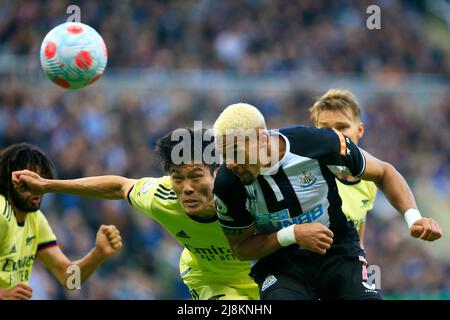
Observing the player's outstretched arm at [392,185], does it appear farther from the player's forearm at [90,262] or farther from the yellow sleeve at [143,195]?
the player's forearm at [90,262]

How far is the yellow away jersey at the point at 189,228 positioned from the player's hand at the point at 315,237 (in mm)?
1051

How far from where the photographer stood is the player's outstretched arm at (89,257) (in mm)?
6730

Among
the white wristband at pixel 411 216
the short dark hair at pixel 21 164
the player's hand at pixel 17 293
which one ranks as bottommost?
the player's hand at pixel 17 293

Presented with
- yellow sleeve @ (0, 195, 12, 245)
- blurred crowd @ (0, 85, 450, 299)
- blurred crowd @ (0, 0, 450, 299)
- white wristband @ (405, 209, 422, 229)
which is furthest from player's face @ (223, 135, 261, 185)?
blurred crowd @ (0, 85, 450, 299)

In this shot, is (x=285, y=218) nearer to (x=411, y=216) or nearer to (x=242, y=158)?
(x=242, y=158)

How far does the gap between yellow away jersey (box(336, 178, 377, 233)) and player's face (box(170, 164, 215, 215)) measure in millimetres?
1310

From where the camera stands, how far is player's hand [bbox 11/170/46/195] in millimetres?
6199

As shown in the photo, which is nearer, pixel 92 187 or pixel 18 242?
pixel 92 187

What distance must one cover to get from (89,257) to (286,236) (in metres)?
2.06

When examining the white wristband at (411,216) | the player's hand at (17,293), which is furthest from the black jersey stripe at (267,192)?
the player's hand at (17,293)

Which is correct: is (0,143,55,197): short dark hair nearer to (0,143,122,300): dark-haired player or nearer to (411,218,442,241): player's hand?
(0,143,122,300): dark-haired player

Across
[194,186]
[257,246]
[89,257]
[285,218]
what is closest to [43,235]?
[89,257]

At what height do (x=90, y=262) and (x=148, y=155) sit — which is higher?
(x=148, y=155)

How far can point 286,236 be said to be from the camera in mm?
5480
